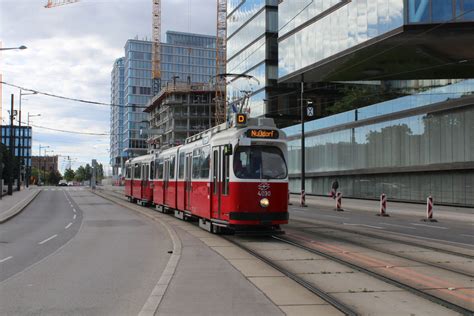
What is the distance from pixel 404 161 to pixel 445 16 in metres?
10.9

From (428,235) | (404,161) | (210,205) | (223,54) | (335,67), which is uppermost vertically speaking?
(223,54)

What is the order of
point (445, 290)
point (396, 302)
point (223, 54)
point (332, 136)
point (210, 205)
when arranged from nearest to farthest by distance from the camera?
point (396, 302) → point (445, 290) → point (210, 205) → point (332, 136) → point (223, 54)

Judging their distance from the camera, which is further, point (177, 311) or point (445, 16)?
point (445, 16)

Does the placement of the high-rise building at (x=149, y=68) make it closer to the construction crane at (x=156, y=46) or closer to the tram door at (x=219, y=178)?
the construction crane at (x=156, y=46)

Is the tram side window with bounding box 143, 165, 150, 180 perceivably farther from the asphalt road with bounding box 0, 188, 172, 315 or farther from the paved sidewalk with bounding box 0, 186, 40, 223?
the asphalt road with bounding box 0, 188, 172, 315

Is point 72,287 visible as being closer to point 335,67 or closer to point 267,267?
point 267,267

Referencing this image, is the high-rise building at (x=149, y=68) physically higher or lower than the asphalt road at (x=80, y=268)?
higher

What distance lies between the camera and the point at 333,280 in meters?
8.62

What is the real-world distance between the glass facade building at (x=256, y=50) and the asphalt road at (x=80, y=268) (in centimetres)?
4884

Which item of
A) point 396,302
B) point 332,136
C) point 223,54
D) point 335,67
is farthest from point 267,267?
point 223,54

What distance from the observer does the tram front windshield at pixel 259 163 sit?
14242 mm

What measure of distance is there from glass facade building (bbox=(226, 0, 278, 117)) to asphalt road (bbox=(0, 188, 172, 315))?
160ft

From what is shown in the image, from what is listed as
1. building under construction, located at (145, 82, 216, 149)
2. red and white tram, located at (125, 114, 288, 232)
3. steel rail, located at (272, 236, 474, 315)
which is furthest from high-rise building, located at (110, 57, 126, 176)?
steel rail, located at (272, 236, 474, 315)

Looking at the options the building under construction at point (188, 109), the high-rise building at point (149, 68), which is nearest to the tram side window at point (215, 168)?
the building under construction at point (188, 109)
